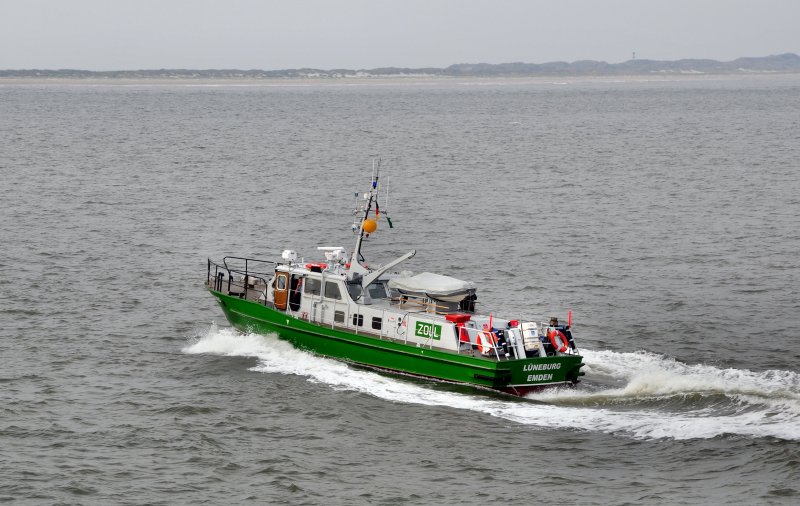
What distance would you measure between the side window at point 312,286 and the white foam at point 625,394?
79.3 inches

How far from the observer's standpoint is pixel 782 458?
27.8 metres

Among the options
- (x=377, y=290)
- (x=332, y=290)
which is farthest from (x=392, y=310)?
(x=332, y=290)

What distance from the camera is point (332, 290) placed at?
36.6 meters

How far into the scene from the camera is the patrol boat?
108ft

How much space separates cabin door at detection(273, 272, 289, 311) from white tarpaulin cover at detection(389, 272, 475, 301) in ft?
12.9

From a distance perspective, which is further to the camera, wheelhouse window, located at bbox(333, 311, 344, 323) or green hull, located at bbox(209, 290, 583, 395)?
wheelhouse window, located at bbox(333, 311, 344, 323)

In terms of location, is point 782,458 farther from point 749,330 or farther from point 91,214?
point 91,214

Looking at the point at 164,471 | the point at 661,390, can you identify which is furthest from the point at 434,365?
the point at 164,471

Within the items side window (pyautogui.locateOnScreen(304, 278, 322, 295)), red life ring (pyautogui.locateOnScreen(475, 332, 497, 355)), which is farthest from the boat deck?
side window (pyautogui.locateOnScreen(304, 278, 322, 295))

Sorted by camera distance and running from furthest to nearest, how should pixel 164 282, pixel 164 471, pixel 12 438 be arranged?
pixel 164 282
pixel 12 438
pixel 164 471

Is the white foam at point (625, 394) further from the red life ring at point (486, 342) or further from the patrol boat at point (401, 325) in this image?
the red life ring at point (486, 342)

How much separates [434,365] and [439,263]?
1783cm

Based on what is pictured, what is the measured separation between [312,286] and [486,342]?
707 cm

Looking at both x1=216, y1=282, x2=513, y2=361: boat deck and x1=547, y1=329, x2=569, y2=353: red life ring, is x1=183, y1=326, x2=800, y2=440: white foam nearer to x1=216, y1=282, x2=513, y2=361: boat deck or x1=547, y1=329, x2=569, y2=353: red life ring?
x1=216, y1=282, x2=513, y2=361: boat deck
